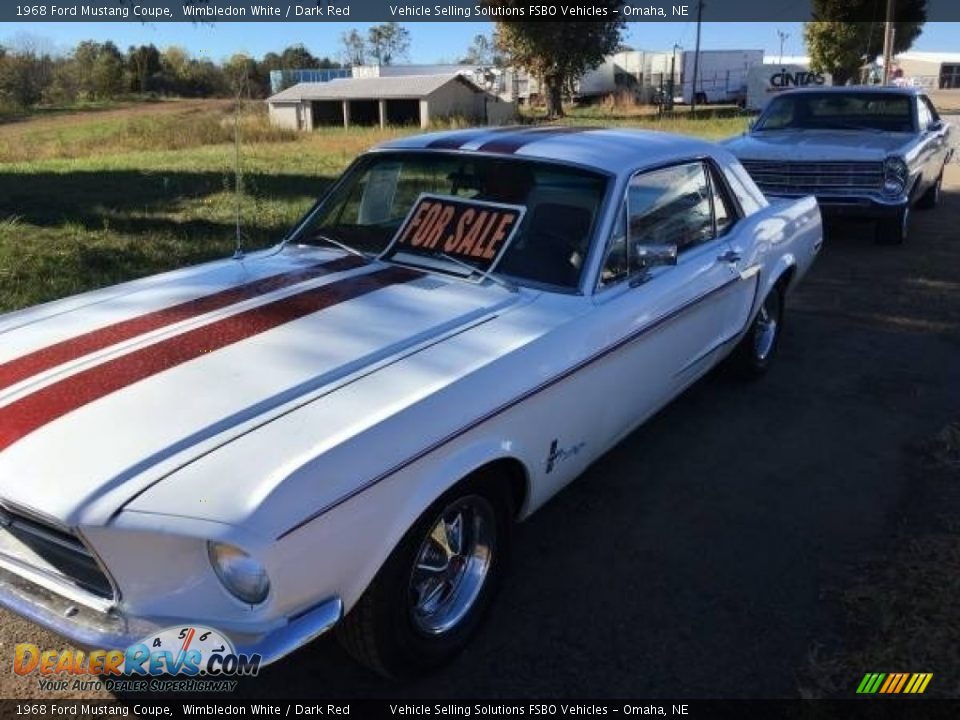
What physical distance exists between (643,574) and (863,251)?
22.1 feet

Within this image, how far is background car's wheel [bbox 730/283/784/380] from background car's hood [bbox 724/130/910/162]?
3.89m

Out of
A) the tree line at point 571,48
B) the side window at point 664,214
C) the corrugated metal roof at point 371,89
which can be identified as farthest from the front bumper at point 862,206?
the corrugated metal roof at point 371,89

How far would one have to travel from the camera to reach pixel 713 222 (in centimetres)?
431

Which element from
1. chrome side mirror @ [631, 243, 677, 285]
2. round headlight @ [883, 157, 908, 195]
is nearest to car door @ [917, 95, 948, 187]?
round headlight @ [883, 157, 908, 195]

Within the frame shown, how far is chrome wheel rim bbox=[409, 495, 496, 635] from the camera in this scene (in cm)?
254

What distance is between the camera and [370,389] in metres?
2.41

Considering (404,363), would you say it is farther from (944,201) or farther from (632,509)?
(944,201)

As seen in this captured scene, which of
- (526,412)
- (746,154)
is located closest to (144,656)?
(526,412)

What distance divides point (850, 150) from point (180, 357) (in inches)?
305

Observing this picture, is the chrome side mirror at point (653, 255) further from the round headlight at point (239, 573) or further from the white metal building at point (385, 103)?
the white metal building at point (385, 103)

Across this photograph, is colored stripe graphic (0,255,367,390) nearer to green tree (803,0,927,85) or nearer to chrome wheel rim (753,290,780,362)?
chrome wheel rim (753,290,780,362)

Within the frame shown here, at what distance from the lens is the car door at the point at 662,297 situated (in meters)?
3.28

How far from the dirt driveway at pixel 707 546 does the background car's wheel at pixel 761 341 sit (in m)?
0.11

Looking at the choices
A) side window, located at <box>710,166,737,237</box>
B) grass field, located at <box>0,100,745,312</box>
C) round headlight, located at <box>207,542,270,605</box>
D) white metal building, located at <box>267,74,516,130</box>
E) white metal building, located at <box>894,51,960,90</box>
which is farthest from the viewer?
white metal building, located at <box>894,51,960,90</box>
